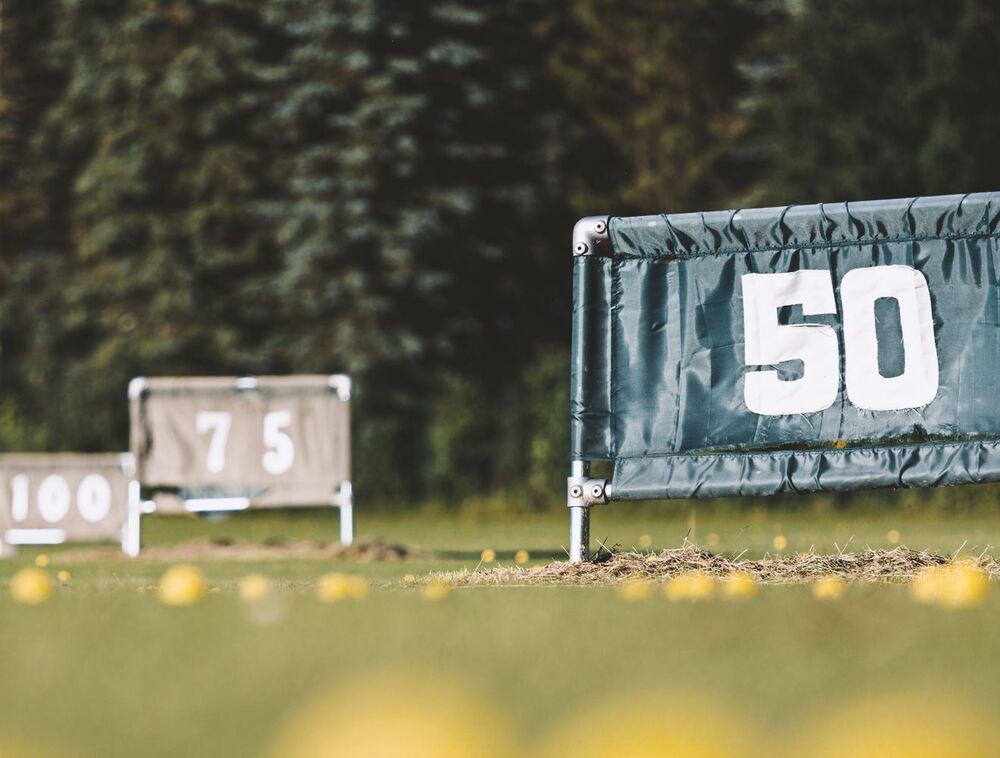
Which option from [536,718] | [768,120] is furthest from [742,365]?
[768,120]

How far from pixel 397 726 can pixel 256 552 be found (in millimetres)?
12201

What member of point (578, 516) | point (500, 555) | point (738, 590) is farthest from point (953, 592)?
point (500, 555)

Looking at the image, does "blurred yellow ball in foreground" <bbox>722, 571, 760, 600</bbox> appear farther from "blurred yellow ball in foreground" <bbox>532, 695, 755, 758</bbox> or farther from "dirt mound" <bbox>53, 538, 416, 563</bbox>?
"dirt mound" <bbox>53, 538, 416, 563</bbox>

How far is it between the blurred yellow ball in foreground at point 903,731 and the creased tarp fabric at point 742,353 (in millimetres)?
5518

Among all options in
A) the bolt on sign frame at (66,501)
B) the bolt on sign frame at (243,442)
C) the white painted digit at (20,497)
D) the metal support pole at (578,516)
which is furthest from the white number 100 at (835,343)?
the white painted digit at (20,497)

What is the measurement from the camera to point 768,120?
33438mm

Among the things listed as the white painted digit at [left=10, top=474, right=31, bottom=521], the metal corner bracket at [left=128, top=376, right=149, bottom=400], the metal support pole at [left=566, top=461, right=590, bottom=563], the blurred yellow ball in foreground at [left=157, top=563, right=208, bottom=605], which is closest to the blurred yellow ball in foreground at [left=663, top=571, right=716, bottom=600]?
the blurred yellow ball in foreground at [left=157, top=563, right=208, bottom=605]

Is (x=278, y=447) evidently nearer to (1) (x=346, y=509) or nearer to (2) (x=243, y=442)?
(2) (x=243, y=442)

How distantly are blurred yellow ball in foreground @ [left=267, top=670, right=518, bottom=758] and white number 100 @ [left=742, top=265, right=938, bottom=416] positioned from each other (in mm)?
5457

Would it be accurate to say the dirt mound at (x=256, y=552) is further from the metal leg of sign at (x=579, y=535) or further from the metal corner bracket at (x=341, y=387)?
the metal leg of sign at (x=579, y=535)

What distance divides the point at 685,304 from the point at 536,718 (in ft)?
19.5

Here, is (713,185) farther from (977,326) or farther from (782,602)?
(782,602)

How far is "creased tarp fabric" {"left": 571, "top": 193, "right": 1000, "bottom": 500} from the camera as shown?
816 centimetres

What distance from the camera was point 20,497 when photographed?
620 inches
